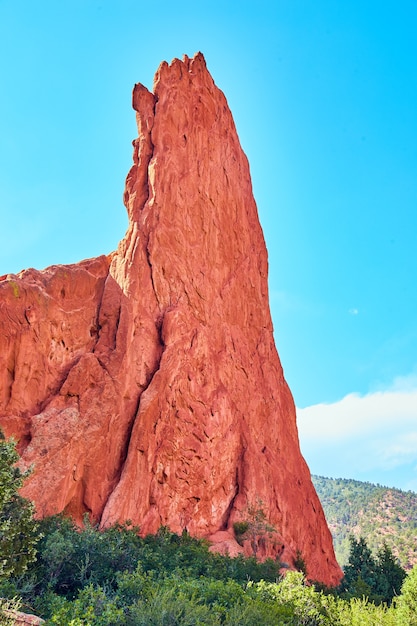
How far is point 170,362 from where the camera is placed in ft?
118

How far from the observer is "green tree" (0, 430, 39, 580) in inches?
591

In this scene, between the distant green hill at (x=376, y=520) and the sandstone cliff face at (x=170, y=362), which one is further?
the distant green hill at (x=376, y=520)

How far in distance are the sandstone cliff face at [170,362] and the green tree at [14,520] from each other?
1135cm

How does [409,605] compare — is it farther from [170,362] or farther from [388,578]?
[170,362]

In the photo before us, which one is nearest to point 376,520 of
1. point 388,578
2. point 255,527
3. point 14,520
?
point 388,578

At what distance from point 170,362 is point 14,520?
2065 centimetres

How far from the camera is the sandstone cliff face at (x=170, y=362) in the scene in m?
30.4

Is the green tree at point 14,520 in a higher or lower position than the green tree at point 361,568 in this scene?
higher

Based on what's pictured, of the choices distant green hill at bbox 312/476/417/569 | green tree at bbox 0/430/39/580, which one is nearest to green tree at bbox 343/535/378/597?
green tree at bbox 0/430/39/580

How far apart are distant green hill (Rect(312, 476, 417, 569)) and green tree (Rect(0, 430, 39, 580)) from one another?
3360 inches

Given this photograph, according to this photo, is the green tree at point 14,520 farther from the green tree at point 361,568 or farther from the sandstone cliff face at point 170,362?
the green tree at point 361,568

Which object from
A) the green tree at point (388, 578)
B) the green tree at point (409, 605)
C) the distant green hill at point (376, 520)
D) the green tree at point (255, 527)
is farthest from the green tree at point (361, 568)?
the distant green hill at point (376, 520)

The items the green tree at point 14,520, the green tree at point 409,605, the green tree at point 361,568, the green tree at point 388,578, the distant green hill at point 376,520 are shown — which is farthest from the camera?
the distant green hill at point 376,520

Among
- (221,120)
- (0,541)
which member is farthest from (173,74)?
(0,541)
